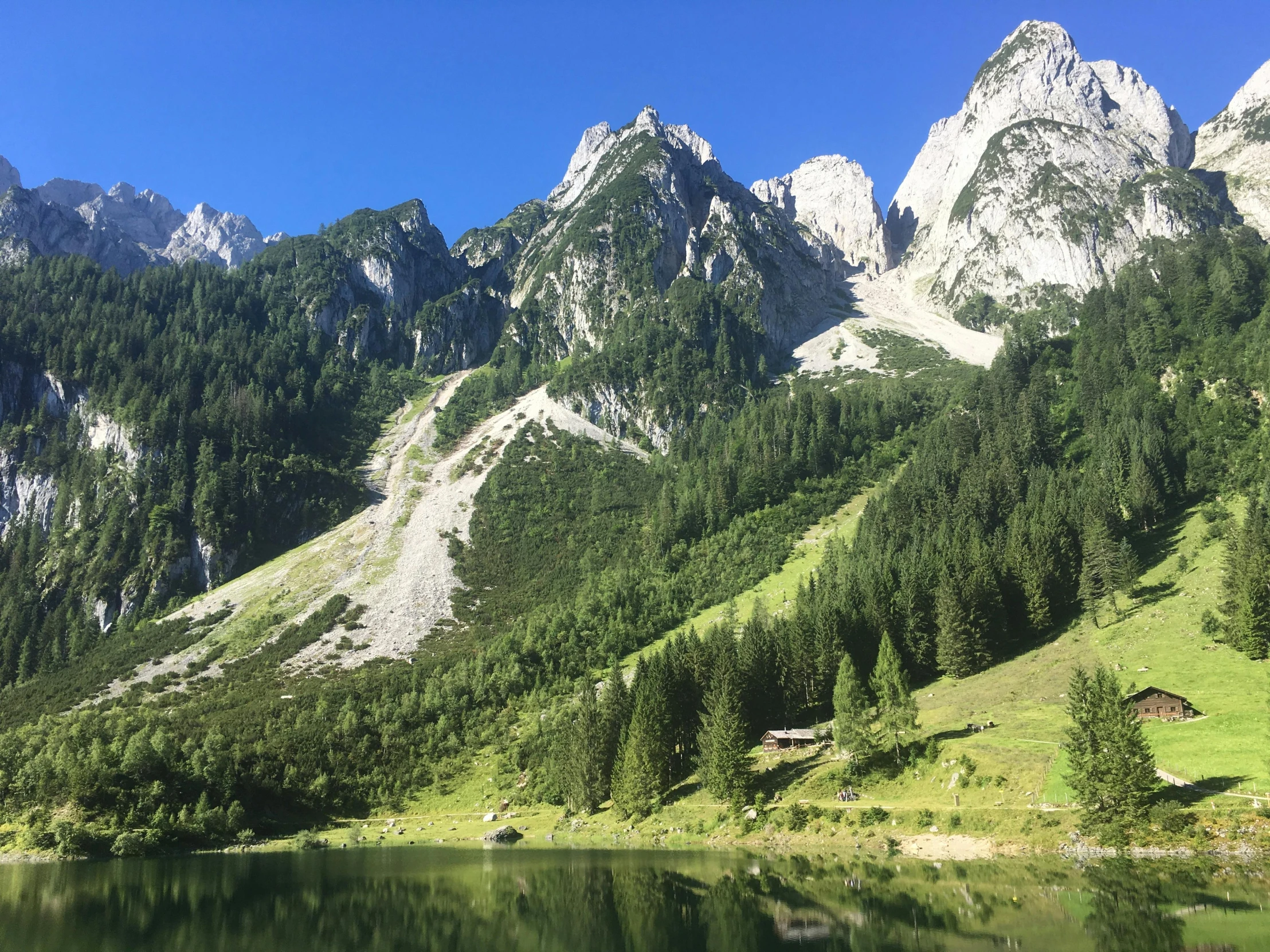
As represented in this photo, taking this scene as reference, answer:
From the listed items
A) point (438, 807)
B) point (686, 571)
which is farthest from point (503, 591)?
point (438, 807)

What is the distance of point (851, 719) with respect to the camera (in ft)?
247

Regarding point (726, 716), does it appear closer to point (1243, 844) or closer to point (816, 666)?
point (816, 666)

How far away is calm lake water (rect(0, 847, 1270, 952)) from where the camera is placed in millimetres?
34031

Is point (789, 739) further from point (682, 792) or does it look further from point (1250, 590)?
point (1250, 590)

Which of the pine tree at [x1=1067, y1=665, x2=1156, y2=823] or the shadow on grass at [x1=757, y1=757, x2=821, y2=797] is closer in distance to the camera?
the pine tree at [x1=1067, y1=665, x2=1156, y2=823]

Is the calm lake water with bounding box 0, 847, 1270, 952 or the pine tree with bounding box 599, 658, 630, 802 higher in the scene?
the pine tree with bounding box 599, 658, 630, 802

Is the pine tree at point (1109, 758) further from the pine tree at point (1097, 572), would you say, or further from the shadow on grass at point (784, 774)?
the pine tree at point (1097, 572)

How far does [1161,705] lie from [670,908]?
180ft

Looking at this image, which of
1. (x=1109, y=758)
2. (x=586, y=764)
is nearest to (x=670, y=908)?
(x=1109, y=758)

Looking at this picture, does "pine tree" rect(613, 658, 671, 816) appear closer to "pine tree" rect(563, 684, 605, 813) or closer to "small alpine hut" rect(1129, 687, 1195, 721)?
"pine tree" rect(563, 684, 605, 813)

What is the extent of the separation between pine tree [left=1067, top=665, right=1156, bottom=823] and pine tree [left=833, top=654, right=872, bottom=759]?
19.3 meters

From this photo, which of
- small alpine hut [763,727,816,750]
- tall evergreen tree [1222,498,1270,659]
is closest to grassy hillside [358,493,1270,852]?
small alpine hut [763,727,816,750]

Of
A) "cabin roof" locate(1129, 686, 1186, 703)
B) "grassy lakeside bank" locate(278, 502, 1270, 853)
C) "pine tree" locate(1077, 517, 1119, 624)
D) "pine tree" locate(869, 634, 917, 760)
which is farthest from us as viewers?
"pine tree" locate(1077, 517, 1119, 624)

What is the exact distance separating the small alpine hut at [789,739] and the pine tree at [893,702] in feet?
26.1
